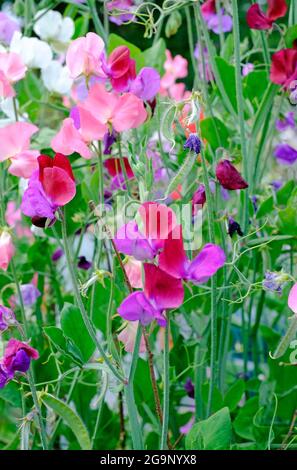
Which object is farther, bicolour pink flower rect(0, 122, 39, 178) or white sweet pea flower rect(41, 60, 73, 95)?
white sweet pea flower rect(41, 60, 73, 95)

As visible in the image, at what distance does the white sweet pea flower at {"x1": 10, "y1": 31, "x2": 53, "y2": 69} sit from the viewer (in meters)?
1.03

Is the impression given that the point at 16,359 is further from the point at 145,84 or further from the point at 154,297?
the point at 145,84

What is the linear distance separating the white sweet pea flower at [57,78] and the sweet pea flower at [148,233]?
0.56 metres

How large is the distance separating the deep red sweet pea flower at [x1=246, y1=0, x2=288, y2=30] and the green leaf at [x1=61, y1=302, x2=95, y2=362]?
1.47 ft

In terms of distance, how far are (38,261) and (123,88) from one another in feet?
1.82

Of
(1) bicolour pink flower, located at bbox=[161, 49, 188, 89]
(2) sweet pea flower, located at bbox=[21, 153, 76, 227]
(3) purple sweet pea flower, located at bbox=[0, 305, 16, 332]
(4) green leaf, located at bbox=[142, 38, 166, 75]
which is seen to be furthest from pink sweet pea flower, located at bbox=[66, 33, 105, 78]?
(1) bicolour pink flower, located at bbox=[161, 49, 188, 89]

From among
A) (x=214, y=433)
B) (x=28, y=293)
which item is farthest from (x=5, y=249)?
(x=28, y=293)

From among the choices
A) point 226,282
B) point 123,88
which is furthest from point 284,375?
point 123,88

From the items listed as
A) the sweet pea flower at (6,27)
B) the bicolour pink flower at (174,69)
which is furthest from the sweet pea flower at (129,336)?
the bicolour pink flower at (174,69)

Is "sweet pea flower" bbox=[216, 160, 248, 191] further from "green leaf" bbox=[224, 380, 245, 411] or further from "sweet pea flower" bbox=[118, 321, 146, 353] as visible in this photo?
"green leaf" bbox=[224, 380, 245, 411]

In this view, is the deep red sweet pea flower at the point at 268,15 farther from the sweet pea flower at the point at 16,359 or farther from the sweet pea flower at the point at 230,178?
the sweet pea flower at the point at 16,359
